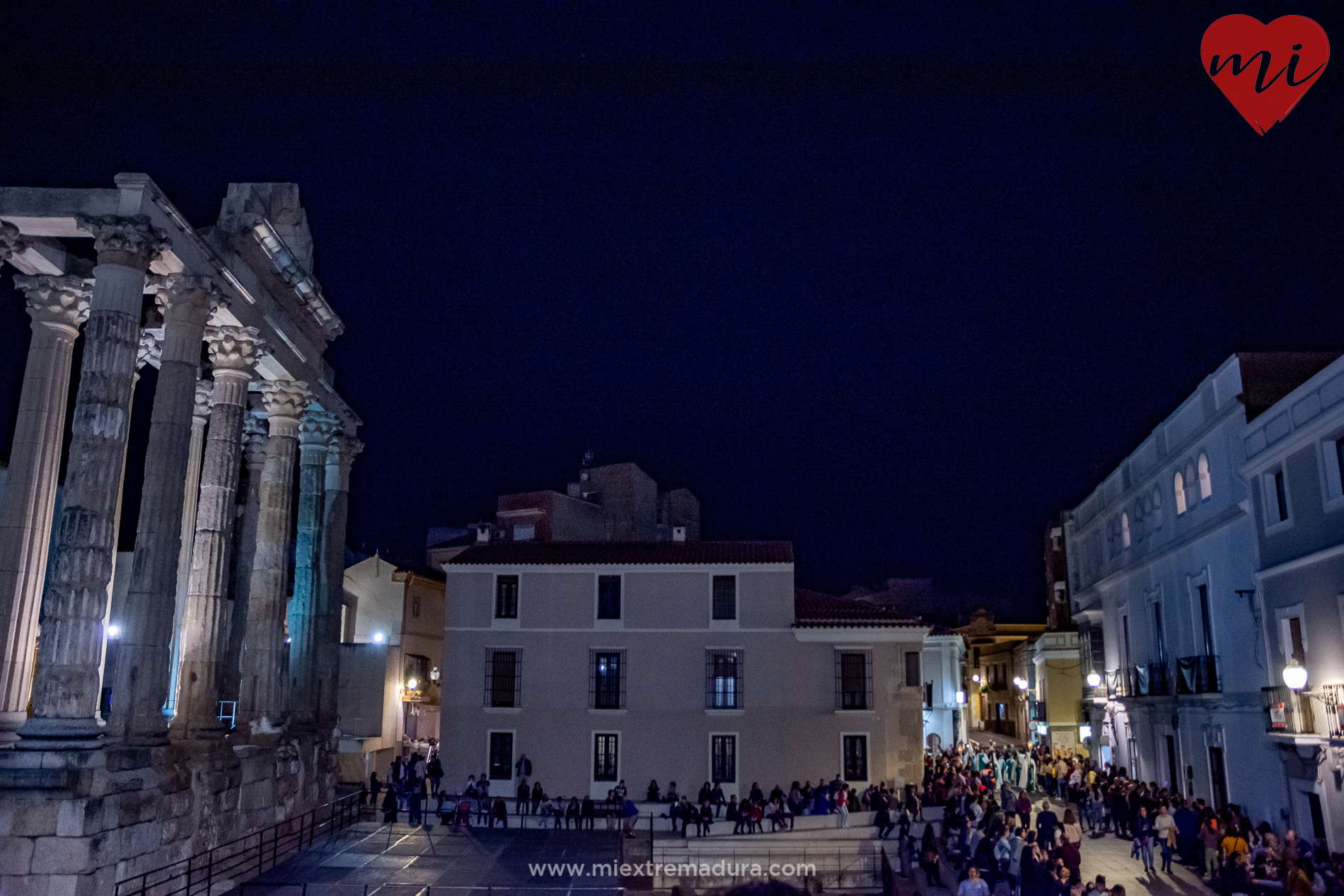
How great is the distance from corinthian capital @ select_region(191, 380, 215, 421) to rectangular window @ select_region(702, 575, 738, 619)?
16076mm

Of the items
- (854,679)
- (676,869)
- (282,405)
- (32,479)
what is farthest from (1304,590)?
(32,479)

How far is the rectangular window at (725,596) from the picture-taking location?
3200cm

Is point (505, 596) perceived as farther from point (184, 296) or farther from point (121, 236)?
point (121, 236)

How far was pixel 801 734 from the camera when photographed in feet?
101

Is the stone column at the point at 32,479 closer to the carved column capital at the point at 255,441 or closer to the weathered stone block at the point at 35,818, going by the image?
the weathered stone block at the point at 35,818

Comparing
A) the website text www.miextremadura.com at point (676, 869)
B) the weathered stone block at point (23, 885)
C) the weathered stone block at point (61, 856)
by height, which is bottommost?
the website text www.miextremadura.com at point (676, 869)

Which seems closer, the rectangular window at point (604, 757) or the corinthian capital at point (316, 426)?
the corinthian capital at point (316, 426)

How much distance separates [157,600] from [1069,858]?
15.6 metres

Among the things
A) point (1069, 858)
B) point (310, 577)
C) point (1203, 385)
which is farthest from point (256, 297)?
point (1203, 385)

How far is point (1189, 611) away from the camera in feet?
82.9

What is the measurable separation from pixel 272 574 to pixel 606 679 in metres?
12.7

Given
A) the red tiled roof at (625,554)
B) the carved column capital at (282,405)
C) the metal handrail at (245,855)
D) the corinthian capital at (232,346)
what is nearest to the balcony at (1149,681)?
the red tiled roof at (625,554)

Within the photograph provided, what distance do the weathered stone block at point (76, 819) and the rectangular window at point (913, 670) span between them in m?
23.5

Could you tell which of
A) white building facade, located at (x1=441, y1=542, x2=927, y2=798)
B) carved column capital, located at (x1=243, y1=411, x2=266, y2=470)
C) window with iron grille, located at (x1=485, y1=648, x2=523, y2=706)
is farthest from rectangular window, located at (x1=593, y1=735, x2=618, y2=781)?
carved column capital, located at (x1=243, y1=411, x2=266, y2=470)
